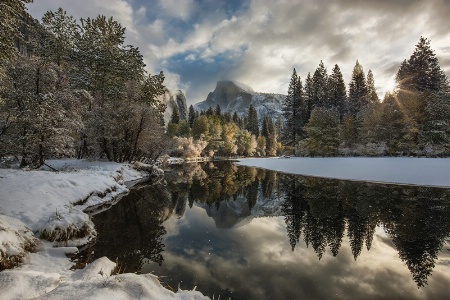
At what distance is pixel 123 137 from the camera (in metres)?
26.1

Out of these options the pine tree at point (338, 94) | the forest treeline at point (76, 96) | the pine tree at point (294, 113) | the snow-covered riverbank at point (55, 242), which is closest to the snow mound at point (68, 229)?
the snow-covered riverbank at point (55, 242)

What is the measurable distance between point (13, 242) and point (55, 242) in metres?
1.80

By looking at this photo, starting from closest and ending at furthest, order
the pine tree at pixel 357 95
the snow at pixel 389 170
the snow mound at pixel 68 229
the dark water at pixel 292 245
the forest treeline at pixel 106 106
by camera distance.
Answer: the dark water at pixel 292 245 → the snow mound at pixel 68 229 → the forest treeline at pixel 106 106 → the snow at pixel 389 170 → the pine tree at pixel 357 95

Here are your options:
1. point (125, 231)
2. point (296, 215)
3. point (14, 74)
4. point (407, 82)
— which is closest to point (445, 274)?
point (296, 215)

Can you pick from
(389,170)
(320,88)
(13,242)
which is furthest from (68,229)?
(320,88)

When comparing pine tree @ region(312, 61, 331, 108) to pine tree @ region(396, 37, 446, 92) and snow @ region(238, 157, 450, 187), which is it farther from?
snow @ region(238, 157, 450, 187)

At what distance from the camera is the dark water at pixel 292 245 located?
19.2 ft

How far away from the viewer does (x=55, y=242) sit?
7.04 meters

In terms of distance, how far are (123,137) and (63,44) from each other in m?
14.5

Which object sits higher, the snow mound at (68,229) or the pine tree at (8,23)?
the pine tree at (8,23)

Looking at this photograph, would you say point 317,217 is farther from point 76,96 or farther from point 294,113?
point 294,113

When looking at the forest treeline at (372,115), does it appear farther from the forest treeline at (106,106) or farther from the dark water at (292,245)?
the dark water at (292,245)

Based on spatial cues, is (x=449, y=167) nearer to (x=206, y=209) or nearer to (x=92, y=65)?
(x=206, y=209)

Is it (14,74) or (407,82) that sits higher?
(407,82)
